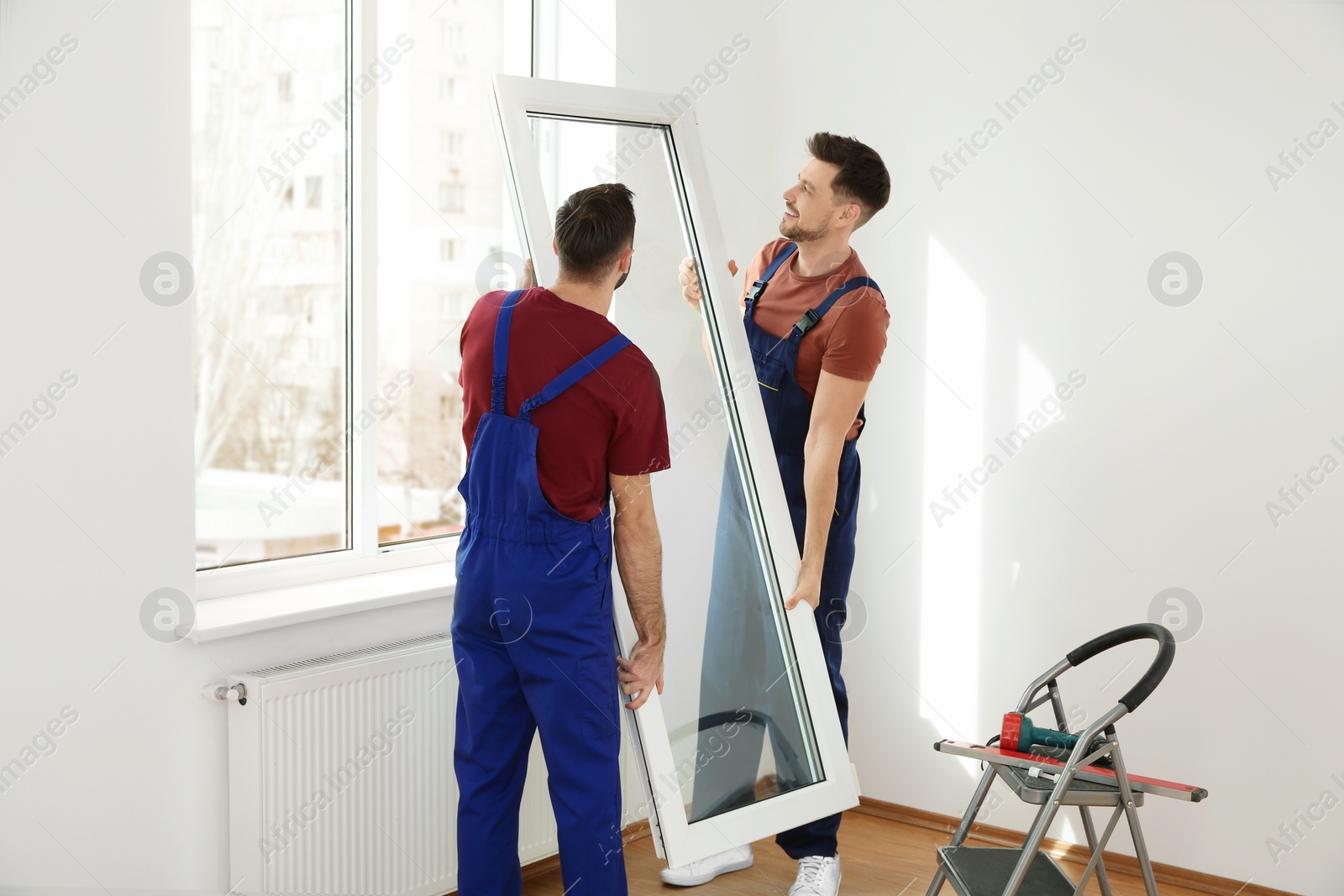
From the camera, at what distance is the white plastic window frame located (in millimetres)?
2254

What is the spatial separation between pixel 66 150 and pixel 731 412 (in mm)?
1455

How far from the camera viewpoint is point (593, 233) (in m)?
2.03

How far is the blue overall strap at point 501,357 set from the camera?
1.97m

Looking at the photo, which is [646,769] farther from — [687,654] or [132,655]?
[132,655]

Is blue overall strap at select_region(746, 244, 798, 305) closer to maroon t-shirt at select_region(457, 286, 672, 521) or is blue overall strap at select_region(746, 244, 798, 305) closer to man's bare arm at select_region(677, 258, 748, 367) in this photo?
man's bare arm at select_region(677, 258, 748, 367)

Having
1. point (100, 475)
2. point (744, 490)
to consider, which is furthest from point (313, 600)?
point (744, 490)

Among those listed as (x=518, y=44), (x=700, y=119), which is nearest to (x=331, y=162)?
(x=518, y=44)

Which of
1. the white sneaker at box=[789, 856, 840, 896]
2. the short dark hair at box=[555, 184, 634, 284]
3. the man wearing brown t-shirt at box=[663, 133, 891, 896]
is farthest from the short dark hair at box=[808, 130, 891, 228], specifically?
the white sneaker at box=[789, 856, 840, 896]

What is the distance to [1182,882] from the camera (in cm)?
291

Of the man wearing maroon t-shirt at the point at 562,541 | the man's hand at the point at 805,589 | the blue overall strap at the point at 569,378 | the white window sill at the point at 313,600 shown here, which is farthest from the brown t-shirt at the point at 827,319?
the white window sill at the point at 313,600

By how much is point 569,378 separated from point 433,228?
1.18m

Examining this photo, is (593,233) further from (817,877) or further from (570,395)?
(817,877)

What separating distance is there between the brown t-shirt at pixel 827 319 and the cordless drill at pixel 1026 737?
775 mm

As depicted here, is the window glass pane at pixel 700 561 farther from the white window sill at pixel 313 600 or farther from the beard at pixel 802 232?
the white window sill at pixel 313 600
